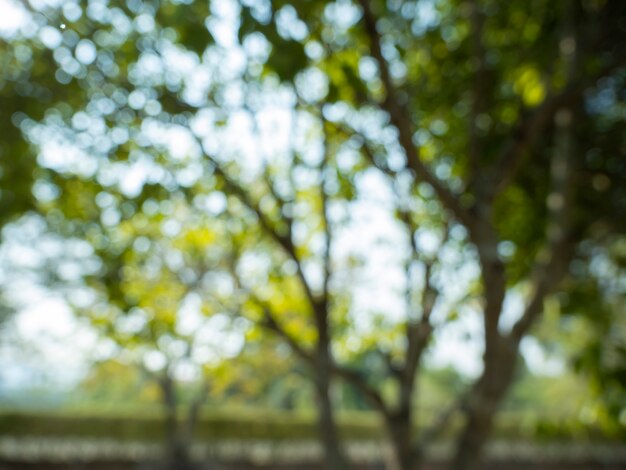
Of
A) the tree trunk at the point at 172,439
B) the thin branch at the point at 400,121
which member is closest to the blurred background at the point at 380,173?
the thin branch at the point at 400,121

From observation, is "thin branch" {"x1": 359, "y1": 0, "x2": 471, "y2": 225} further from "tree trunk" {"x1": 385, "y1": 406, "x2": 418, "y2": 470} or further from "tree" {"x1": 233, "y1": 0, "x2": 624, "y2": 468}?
"tree trunk" {"x1": 385, "y1": 406, "x2": 418, "y2": 470}

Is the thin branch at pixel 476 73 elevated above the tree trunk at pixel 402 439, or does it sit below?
above

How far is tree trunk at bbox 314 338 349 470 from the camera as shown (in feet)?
16.8

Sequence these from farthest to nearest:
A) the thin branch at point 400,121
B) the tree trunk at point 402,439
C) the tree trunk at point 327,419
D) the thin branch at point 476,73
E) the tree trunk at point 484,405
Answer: the tree trunk at point 402,439, the tree trunk at point 327,419, the thin branch at point 476,73, the tree trunk at point 484,405, the thin branch at point 400,121

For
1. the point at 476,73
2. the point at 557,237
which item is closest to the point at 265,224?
the point at 476,73

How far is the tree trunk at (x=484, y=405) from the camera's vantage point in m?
4.51

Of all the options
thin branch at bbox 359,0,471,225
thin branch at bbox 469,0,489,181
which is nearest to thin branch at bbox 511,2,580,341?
thin branch at bbox 469,0,489,181

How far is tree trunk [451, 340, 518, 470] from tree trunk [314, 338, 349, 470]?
2.82 ft

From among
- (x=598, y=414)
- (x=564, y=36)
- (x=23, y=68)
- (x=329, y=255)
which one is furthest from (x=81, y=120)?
(x=598, y=414)

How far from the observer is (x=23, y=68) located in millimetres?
5199

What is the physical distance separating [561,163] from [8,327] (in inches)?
643

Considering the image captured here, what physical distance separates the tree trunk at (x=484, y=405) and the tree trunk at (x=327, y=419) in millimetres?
859

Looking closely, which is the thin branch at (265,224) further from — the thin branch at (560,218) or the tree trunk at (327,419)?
the thin branch at (560,218)

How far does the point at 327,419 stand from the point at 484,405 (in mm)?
1180
